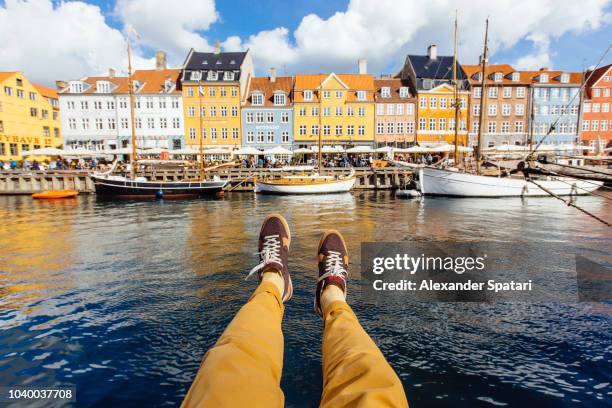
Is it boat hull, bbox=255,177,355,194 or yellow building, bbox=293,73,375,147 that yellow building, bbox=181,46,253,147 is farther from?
boat hull, bbox=255,177,355,194

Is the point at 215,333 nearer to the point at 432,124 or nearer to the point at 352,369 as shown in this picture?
the point at 352,369

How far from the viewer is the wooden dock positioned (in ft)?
101

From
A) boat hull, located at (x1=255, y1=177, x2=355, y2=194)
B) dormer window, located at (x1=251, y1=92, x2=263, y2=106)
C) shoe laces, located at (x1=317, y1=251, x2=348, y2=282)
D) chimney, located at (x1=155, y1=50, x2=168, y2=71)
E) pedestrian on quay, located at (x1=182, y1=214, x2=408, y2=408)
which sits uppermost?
chimney, located at (x1=155, y1=50, x2=168, y2=71)

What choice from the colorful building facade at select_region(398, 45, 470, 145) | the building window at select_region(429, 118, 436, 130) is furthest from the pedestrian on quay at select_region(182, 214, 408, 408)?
the building window at select_region(429, 118, 436, 130)

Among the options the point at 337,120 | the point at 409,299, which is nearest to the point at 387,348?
the point at 409,299

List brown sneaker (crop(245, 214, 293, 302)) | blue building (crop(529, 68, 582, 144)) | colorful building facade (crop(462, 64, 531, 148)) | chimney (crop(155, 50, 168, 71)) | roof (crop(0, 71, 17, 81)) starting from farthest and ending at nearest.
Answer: chimney (crop(155, 50, 168, 71)) < blue building (crop(529, 68, 582, 144)) < colorful building facade (crop(462, 64, 531, 148)) < roof (crop(0, 71, 17, 81)) < brown sneaker (crop(245, 214, 293, 302))

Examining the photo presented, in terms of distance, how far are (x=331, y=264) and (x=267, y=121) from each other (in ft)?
143

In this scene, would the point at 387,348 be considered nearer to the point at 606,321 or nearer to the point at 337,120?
the point at 606,321

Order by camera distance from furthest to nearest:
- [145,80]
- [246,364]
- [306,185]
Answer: [145,80] < [306,185] < [246,364]

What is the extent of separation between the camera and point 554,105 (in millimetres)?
47562

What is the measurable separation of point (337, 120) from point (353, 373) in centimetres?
4621

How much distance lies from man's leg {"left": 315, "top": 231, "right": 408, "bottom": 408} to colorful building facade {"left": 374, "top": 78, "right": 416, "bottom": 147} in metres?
45.6

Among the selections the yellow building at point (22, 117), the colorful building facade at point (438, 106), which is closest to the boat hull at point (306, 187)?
the colorful building facade at point (438, 106)

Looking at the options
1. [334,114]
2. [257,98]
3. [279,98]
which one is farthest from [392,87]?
[257,98]
